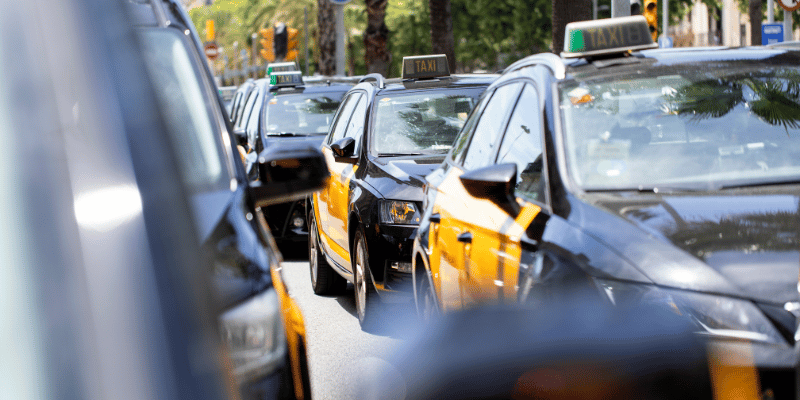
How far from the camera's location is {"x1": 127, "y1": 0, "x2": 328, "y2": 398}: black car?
85.7 inches

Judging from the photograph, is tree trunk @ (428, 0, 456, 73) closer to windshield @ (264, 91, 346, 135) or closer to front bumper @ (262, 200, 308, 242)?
windshield @ (264, 91, 346, 135)

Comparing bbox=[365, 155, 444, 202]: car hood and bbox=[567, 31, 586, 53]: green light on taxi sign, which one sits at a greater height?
bbox=[567, 31, 586, 53]: green light on taxi sign

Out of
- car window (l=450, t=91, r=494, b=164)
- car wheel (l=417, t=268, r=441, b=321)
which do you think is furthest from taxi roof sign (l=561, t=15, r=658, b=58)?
car wheel (l=417, t=268, r=441, b=321)

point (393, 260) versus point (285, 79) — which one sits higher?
point (285, 79)

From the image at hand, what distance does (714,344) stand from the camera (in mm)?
2135

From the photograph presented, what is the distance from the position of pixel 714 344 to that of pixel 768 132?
200cm

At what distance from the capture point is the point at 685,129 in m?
3.90

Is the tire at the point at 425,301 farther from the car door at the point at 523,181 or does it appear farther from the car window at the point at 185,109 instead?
the car window at the point at 185,109

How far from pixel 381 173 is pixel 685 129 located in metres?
3.44

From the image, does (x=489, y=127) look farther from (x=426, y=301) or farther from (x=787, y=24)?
(x=787, y=24)

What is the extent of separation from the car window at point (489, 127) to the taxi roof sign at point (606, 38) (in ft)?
0.97

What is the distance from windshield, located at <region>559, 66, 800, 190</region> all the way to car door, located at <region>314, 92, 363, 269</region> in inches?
137

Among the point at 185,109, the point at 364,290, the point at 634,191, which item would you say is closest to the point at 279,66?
the point at 364,290

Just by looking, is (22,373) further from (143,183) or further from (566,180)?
(566,180)
